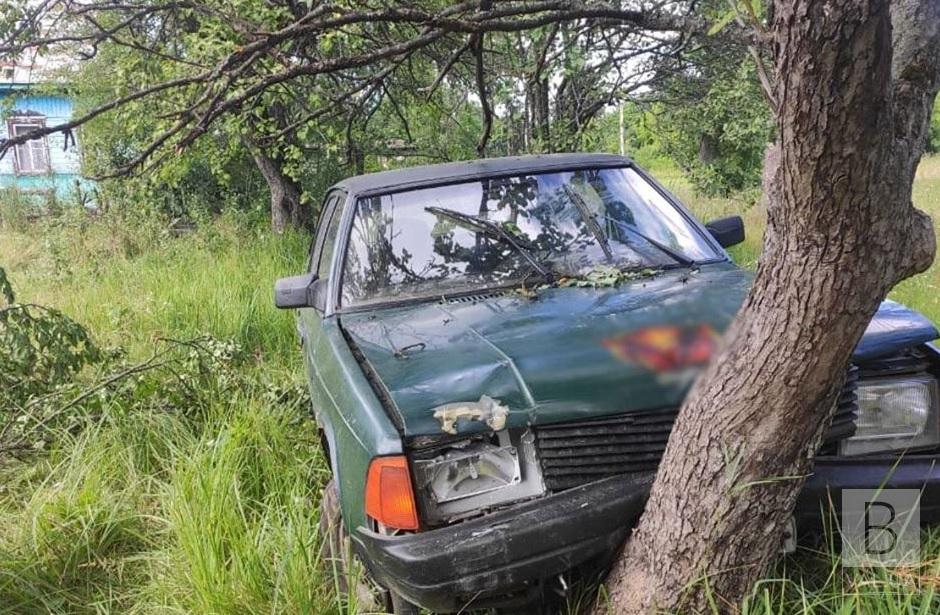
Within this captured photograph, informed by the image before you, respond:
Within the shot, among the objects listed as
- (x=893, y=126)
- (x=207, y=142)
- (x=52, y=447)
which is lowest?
(x=52, y=447)

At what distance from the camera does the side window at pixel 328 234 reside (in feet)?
11.4

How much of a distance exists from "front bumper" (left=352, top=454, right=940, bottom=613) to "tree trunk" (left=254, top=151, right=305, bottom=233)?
8903 mm

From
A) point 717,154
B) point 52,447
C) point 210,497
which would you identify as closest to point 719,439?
point 210,497

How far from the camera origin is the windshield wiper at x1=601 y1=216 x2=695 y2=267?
119 inches

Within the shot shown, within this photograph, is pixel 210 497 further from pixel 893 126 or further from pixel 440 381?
pixel 893 126

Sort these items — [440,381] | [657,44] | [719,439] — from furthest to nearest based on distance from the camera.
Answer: [657,44], [440,381], [719,439]

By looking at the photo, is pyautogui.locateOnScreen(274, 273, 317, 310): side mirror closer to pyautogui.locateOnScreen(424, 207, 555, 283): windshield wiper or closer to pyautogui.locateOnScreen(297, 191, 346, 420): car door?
pyautogui.locateOnScreen(297, 191, 346, 420): car door

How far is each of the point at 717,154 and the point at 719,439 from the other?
501 inches

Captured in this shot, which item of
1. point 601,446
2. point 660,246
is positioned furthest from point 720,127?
point 601,446

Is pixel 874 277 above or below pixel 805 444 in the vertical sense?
above

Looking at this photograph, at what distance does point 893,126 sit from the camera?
1.38m

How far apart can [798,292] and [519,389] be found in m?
0.74

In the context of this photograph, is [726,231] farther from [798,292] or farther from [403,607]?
[403,607]

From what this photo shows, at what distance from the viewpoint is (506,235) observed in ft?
9.97
